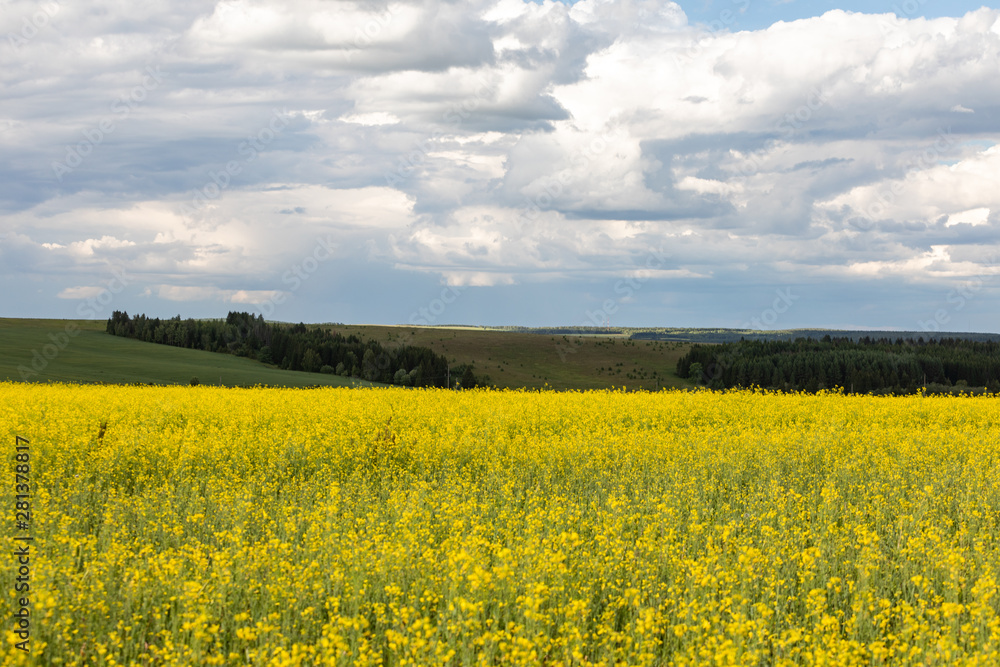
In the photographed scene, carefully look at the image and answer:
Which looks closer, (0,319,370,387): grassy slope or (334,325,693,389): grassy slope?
(0,319,370,387): grassy slope

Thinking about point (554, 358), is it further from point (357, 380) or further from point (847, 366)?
point (847, 366)

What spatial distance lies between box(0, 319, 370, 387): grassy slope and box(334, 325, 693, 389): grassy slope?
31.8m

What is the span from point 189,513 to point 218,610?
3447mm

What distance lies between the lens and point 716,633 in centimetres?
583

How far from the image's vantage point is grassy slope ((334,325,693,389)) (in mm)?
100750

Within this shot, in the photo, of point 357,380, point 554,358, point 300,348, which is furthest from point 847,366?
point 300,348

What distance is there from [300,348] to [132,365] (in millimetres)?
22908

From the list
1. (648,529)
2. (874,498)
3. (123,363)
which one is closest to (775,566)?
(648,529)

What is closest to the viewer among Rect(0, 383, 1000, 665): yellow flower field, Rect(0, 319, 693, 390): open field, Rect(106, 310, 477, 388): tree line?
Rect(0, 383, 1000, 665): yellow flower field

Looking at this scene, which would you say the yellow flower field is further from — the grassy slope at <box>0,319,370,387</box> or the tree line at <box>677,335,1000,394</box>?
the tree line at <box>677,335,1000,394</box>

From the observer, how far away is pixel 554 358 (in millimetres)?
122062

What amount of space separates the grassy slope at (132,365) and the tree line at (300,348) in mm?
4090

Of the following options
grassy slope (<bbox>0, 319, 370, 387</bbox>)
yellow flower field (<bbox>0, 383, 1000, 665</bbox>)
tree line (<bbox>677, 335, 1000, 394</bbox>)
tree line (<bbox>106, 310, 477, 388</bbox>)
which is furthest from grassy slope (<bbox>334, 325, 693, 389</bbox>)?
yellow flower field (<bbox>0, 383, 1000, 665</bbox>)

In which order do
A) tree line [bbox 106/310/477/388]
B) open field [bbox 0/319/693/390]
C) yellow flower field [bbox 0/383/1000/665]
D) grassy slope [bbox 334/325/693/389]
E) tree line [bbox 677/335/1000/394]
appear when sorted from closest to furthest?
yellow flower field [bbox 0/383/1000/665] → open field [bbox 0/319/693/390] → tree line [bbox 677/335/1000/394] → tree line [bbox 106/310/477/388] → grassy slope [bbox 334/325/693/389]
